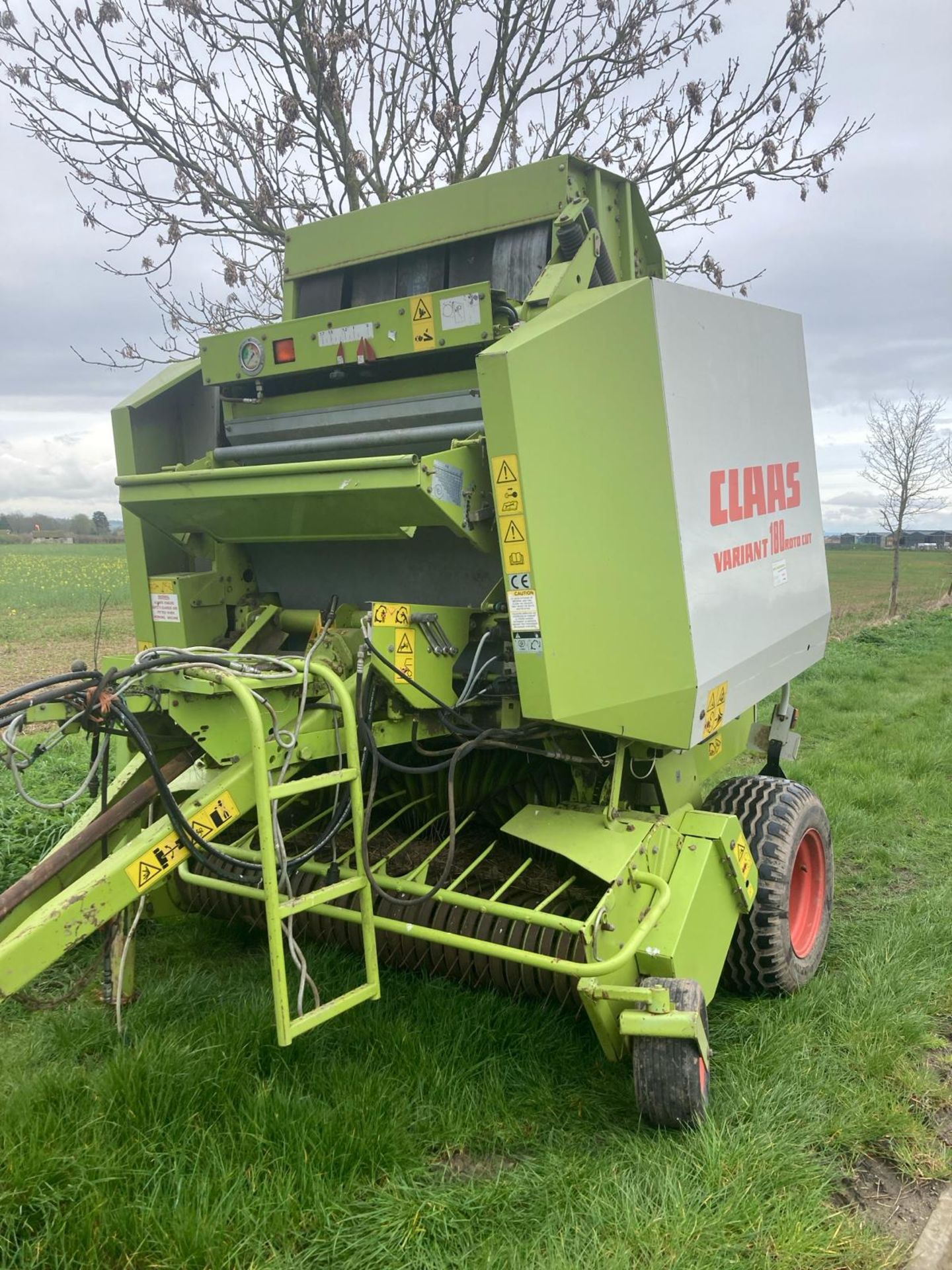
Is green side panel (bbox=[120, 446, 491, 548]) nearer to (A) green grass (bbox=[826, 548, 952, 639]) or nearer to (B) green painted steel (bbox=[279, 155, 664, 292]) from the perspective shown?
(B) green painted steel (bbox=[279, 155, 664, 292])

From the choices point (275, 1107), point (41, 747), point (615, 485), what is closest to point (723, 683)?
point (615, 485)

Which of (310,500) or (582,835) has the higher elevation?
(310,500)

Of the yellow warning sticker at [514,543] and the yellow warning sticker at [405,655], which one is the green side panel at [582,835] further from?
the yellow warning sticker at [514,543]

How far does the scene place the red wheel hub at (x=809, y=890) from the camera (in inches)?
156

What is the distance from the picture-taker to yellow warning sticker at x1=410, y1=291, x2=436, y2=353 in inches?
136

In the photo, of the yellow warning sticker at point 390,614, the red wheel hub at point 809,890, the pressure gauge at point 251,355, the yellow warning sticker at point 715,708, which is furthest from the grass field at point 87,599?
the red wheel hub at point 809,890

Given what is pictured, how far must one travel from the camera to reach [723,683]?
330 centimetres

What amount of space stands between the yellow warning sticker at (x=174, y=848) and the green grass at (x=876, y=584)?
23.6ft

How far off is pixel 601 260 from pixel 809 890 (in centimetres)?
270

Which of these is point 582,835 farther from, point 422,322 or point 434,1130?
point 422,322

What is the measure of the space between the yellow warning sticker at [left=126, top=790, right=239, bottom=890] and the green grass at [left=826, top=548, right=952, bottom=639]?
7.18m

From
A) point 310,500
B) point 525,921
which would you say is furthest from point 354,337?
point 525,921

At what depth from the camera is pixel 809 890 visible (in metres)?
4.08

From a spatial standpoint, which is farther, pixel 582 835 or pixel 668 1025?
pixel 582 835
